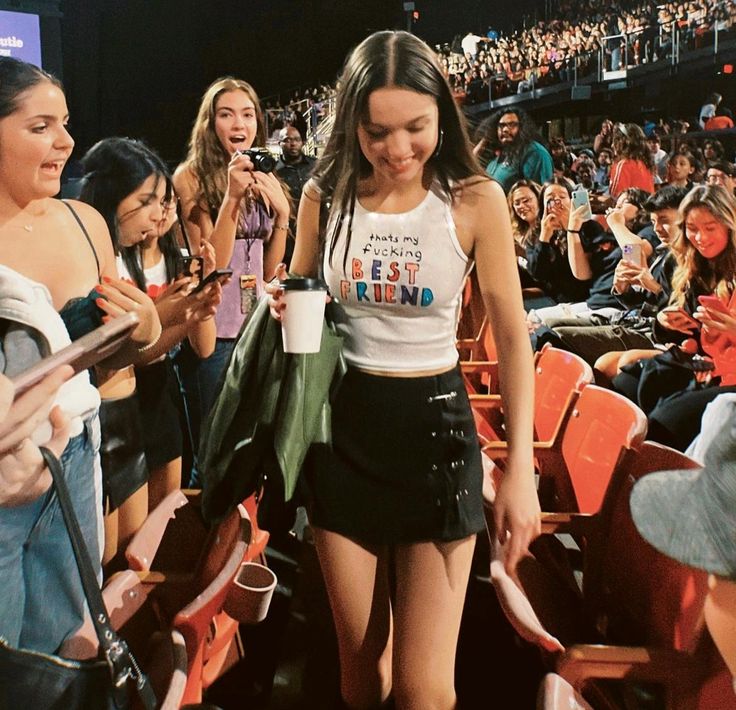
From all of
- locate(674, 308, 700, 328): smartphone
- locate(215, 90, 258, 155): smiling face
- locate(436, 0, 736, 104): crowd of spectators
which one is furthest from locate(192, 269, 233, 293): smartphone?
locate(436, 0, 736, 104): crowd of spectators

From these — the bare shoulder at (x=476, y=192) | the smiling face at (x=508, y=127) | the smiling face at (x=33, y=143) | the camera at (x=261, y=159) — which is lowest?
the bare shoulder at (x=476, y=192)

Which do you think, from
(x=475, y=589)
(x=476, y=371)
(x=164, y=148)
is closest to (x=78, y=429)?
(x=475, y=589)

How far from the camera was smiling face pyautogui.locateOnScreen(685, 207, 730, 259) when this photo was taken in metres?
3.04

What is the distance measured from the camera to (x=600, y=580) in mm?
1876

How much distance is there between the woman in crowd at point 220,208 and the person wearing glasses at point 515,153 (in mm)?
2899

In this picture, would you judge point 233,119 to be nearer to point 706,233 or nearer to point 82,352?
point 82,352

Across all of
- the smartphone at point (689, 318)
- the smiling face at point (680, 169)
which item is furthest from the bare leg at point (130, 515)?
the smiling face at point (680, 169)

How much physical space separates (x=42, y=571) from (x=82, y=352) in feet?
1.29

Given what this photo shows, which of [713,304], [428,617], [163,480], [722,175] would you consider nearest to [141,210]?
[163,480]

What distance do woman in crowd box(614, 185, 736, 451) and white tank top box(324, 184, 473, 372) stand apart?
1639 mm

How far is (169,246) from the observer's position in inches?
87.0

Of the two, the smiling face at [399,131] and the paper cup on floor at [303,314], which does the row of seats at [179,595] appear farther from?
the smiling face at [399,131]

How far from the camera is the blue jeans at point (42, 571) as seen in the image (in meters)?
1.11

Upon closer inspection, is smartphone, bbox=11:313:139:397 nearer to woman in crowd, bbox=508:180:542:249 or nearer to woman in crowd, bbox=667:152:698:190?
woman in crowd, bbox=508:180:542:249
